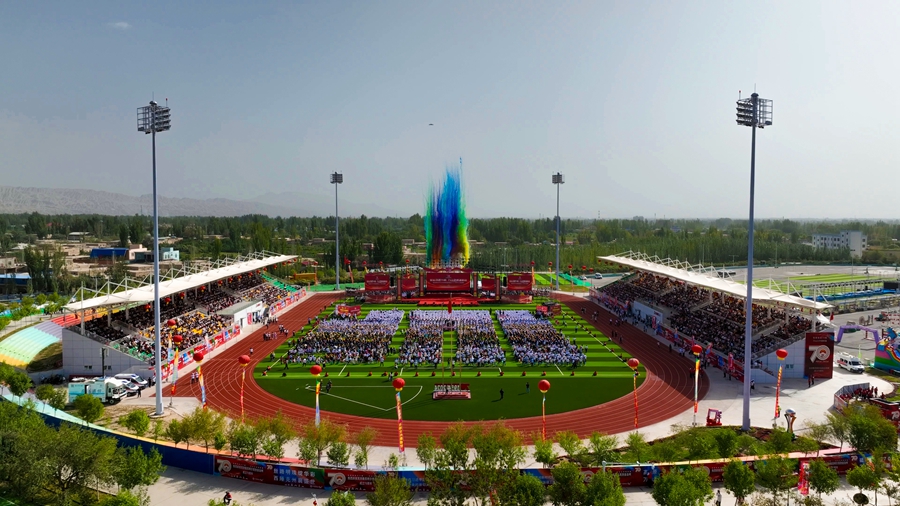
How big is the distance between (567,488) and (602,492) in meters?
1.03

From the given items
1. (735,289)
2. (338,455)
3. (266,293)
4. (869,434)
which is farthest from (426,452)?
(266,293)

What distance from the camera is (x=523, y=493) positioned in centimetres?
1513

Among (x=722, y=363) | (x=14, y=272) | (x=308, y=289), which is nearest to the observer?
(x=722, y=363)

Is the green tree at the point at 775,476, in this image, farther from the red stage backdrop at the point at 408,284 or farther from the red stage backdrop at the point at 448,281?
the red stage backdrop at the point at 408,284

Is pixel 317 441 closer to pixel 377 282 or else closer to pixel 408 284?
pixel 377 282

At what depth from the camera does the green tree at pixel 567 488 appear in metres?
15.3

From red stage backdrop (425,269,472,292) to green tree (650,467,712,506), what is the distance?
44.3 meters

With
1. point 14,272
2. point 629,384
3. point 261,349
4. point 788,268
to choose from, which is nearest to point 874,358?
point 629,384

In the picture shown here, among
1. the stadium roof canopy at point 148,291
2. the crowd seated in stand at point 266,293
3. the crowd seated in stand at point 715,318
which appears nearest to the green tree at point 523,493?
the crowd seated in stand at point 715,318

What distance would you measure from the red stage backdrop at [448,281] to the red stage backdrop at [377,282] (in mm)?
4455

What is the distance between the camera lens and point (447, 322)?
44562mm

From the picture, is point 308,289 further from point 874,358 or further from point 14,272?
point 874,358

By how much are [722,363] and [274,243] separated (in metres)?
84.1

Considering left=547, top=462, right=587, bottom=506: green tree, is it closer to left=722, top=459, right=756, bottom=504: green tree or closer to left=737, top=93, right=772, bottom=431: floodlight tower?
left=722, top=459, right=756, bottom=504: green tree
